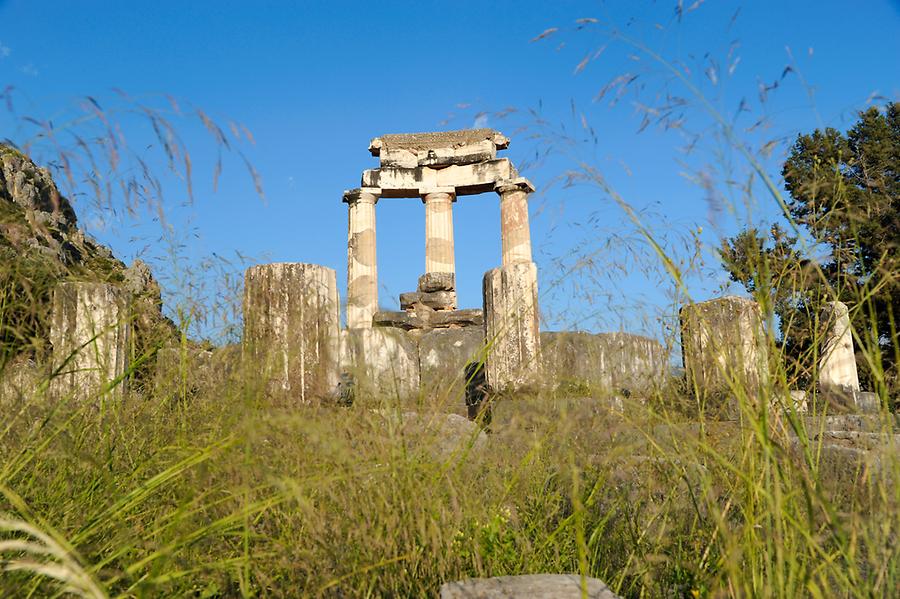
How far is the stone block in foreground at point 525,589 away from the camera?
1.65m

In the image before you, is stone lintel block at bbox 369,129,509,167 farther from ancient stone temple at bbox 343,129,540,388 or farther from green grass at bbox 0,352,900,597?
green grass at bbox 0,352,900,597

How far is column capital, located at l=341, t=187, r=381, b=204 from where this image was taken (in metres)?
18.8

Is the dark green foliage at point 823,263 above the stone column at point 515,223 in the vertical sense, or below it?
below

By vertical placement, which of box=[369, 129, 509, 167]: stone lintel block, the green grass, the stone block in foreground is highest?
box=[369, 129, 509, 167]: stone lintel block

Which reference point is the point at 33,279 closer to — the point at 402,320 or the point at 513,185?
the point at 402,320

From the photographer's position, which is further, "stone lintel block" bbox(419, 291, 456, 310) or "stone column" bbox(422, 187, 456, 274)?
"stone column" bbox(422, 187, 456, 274)

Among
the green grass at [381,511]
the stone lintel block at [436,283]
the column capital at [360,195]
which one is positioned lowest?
the green grass at [381,511]

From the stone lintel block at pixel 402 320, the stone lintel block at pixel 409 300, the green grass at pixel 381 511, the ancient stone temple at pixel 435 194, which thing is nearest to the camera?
the green grass at pixel 381 511

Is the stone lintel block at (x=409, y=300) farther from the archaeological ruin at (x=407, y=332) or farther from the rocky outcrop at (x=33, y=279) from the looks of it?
the rocky outcrop at (x=33, y=279)

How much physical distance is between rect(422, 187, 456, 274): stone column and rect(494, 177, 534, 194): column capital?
1196 mm

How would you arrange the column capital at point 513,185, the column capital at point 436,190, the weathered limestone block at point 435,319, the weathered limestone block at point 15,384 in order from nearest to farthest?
the weathered limestone block at point 15,384, the weathered limestone block at point 435,319, the column capital at point 513,185, the column capital at point 436,190

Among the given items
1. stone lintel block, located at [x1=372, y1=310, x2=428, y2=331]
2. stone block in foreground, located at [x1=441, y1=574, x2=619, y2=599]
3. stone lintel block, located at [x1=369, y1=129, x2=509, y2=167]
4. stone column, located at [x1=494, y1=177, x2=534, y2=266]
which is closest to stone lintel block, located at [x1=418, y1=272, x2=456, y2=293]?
stone lintel block, located at [x1=372, y1=310, x2=428, y2=331]

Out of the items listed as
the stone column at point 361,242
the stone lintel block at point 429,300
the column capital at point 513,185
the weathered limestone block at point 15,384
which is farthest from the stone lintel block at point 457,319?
the weathered limestone block at point 15,384

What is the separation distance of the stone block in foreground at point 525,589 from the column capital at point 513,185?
55.7 ft
